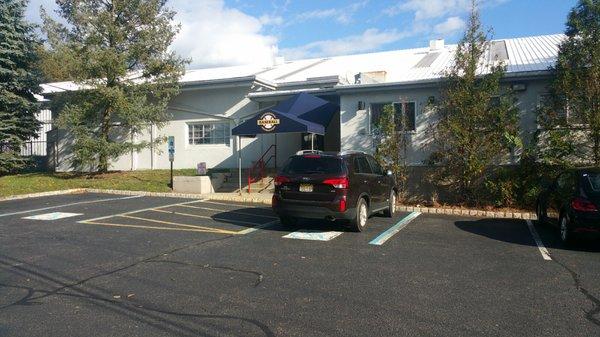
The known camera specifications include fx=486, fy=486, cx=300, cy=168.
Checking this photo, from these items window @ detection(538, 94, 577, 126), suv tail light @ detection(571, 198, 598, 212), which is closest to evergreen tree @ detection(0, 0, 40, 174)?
window @ detection(538, 94, 577, 126)

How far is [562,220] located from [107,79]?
18.1m

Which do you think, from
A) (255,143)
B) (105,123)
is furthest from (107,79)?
(255,143)

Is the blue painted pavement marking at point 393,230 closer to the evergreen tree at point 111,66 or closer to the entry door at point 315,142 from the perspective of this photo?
the entry door at point 315,142

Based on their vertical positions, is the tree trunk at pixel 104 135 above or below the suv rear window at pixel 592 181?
above

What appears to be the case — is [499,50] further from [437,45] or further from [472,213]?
[472,213]

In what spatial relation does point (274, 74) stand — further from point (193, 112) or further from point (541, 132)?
point (541, 132)

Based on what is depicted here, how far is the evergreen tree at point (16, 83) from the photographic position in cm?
2150

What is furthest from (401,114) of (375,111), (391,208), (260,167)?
(260,167)

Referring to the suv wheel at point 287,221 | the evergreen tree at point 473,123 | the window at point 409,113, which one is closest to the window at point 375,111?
the window at point 409,113

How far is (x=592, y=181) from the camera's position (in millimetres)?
8672

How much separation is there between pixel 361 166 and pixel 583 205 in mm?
4227

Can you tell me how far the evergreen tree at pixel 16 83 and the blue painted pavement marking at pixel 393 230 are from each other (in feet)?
59.7

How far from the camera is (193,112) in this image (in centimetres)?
2212

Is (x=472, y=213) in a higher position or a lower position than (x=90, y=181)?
lower
